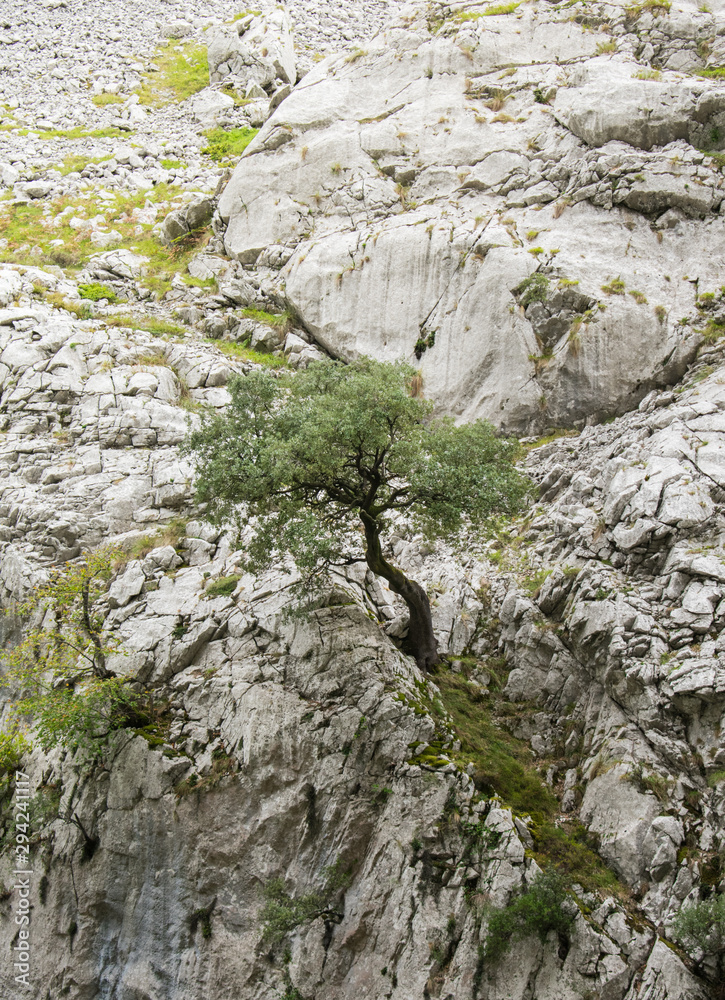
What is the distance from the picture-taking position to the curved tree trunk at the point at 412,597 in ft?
57.8

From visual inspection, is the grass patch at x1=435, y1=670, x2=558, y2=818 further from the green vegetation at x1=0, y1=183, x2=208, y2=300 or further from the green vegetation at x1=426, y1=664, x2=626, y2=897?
the green vegetation at x1=0, y1=183, x2=208, y2=300

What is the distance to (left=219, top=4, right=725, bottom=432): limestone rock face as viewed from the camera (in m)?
23.9

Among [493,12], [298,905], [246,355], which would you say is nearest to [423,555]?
[298,905]

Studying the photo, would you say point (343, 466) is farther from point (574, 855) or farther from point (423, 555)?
point (574, 855)

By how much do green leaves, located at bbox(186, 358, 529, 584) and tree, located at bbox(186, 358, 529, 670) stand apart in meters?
0.03

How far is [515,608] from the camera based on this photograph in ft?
59.3

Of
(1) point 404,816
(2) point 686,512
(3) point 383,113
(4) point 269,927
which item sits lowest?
(4) point 269,927

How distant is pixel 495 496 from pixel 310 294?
1718cm

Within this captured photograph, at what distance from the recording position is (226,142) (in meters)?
45.6

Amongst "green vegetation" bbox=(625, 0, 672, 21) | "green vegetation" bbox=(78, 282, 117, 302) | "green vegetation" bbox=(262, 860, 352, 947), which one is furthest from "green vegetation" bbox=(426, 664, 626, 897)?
"green vegetation" bbox=(625, 0, 672, 21)

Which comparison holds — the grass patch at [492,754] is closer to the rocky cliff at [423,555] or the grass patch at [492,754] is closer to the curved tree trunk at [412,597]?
the rocky cliff at [423,555]

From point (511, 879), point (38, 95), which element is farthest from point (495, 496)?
point (38, 95)

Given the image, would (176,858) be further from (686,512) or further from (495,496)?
(686,512)

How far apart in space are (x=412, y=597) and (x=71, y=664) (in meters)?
9.56
